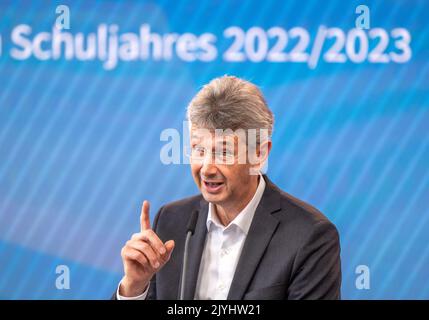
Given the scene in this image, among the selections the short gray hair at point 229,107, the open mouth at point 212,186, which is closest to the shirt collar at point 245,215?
the open mouth at point 212,186

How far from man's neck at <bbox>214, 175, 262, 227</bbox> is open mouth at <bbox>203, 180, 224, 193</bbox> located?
0.11 meters

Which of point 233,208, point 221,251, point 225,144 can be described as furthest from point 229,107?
→ point 221,251

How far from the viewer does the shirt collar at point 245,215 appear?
2236 millimetres

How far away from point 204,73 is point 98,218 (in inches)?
39.0

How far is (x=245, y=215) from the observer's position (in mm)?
2244

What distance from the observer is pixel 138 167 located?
343 cm

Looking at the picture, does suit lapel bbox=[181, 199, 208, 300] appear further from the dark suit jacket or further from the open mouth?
the open mouth

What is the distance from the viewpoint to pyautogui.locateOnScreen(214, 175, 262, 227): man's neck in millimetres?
2244

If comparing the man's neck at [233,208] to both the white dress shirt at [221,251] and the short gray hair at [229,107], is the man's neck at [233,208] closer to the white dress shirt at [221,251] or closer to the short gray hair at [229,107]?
the white dress shirt at [221,251]

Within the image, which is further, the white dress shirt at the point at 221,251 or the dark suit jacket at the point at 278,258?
the white dress shirt at the point at 221,251

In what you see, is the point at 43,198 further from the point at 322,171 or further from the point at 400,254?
the point at 400,254

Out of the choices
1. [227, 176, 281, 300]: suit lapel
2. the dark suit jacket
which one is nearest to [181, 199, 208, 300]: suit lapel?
the dark suit jacket

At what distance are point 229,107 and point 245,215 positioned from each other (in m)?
0.41
